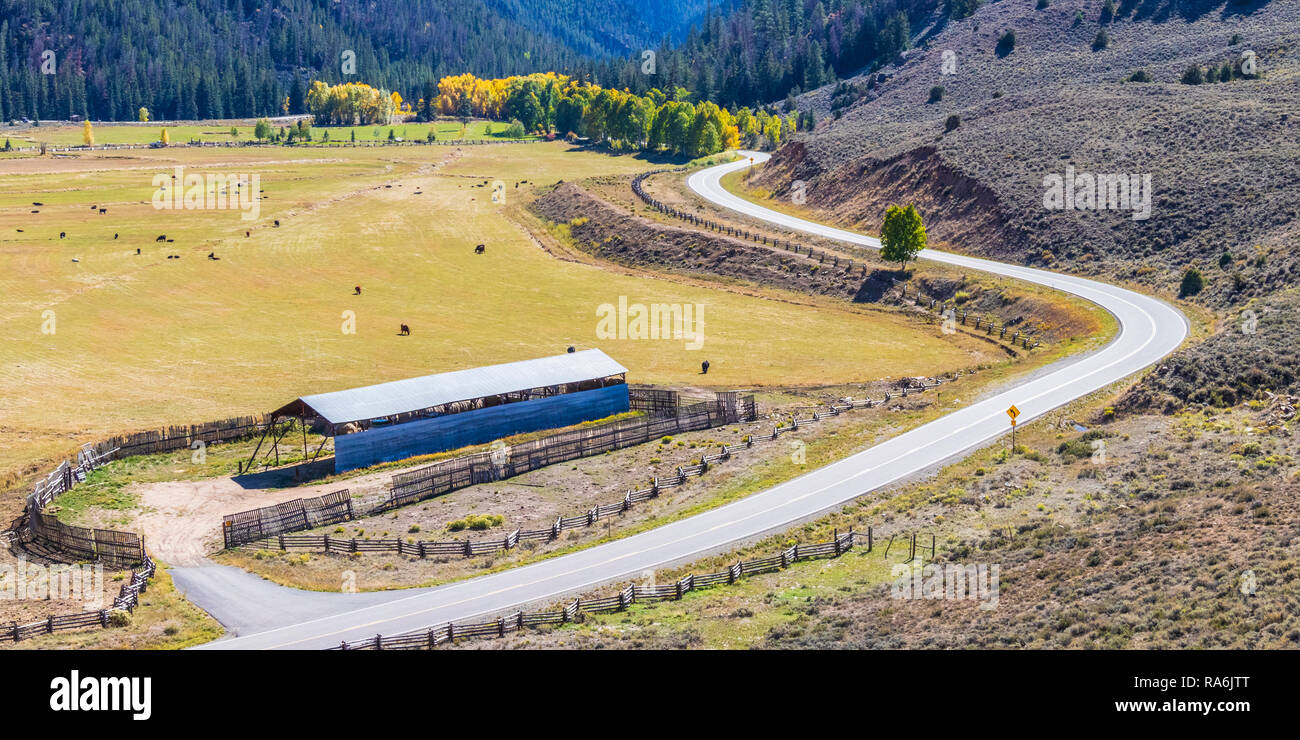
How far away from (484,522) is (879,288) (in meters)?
54.3

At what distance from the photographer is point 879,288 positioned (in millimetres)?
90562

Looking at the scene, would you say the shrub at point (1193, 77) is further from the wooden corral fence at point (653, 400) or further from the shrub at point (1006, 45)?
the wooden corral fence at point (653, 400)

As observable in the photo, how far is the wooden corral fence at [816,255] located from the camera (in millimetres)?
75750

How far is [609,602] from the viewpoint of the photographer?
114 ft

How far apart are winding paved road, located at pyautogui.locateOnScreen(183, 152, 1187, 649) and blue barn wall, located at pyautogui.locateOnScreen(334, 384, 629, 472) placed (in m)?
13.0

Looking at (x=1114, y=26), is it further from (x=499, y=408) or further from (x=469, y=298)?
(x=499, y=408)

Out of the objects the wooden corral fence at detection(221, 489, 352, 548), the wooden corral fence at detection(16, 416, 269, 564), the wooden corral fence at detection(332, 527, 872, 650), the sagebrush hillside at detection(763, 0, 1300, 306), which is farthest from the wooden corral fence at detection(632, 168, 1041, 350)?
the wooden corral fence at detection(16, 416, 269, 564)

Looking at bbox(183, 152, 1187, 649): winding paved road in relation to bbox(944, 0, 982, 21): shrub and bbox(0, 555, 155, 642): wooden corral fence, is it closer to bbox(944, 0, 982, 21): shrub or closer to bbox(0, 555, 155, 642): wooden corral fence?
bbox(0, 555, 155, 642): wooden corral fence

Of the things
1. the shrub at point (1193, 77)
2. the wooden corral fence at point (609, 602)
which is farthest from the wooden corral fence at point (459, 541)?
the shrub at point (1193, 77)

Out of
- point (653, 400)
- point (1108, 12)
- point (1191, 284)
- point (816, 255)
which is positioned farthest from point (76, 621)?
point (1108, 12)

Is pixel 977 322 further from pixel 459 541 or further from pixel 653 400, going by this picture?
pixel 459 541

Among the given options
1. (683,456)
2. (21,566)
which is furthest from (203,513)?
(683,456)

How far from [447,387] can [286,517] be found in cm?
1461
